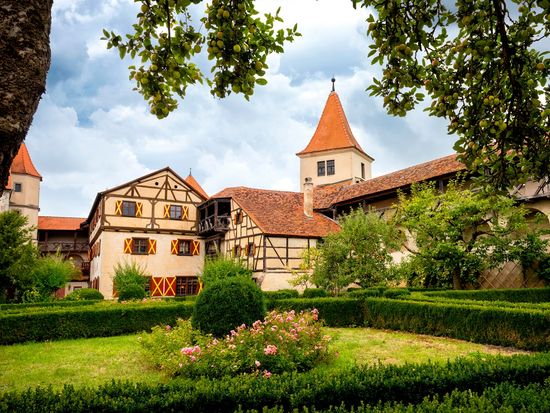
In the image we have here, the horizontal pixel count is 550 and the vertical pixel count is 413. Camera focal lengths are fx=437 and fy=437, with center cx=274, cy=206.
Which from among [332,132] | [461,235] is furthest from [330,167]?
[461,235]

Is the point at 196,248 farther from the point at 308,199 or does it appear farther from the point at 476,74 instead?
the point at 476,74

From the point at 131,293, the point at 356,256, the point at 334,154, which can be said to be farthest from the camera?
the point at 334,154

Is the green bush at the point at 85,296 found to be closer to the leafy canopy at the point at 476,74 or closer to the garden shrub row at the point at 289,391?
the garden shrub row at the point at 289,391

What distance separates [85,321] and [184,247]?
1761 centimetres

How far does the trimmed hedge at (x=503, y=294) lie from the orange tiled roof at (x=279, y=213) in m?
10.4

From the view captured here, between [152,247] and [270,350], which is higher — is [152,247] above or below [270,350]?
above

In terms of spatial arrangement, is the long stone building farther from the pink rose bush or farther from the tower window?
the pink rose bush

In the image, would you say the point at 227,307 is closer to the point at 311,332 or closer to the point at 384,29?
the point at 311,332

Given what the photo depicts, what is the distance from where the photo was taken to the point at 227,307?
9.40 meters

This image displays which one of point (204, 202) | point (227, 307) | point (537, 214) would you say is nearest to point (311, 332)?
point (227, 307)

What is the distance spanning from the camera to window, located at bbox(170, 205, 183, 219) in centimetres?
3033

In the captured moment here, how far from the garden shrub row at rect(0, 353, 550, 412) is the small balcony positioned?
23359 mm

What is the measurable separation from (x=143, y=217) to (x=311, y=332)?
22.4m

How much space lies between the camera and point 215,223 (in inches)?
1102
